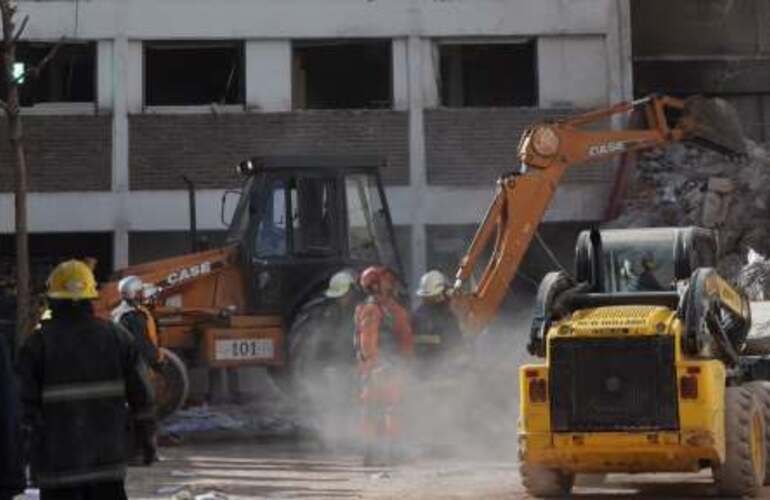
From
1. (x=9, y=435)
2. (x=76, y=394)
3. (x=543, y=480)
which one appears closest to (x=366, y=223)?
(x=543, y=480)

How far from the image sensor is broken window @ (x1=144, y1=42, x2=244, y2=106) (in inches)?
826

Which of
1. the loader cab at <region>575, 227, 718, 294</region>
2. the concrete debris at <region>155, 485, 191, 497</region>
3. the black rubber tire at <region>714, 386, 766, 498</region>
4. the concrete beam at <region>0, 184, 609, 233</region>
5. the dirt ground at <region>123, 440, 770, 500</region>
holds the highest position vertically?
the concrete beam at <region>0, 184, 609, 233</region>

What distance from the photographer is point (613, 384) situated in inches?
373

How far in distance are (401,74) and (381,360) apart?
926cm

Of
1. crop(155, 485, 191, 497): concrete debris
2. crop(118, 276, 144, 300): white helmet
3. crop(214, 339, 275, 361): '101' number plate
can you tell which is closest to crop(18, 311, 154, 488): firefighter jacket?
crop(155, 485, 191, 497): concrete debris

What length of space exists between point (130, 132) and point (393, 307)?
9028mm

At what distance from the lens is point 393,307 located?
41.1ft

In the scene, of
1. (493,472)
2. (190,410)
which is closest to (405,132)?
(190,410)

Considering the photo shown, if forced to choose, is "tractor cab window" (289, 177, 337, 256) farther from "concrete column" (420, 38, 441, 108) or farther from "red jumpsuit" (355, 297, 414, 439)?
"concrete column" (420, 38, 441, 108)

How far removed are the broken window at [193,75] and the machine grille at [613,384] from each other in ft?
40.2

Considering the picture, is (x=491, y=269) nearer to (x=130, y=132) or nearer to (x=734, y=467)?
(x=734, y=467)

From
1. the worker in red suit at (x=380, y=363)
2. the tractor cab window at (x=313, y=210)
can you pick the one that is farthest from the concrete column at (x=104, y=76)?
the worker in red suit at (x=380, y=363)

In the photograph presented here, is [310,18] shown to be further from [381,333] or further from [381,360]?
[381,360]

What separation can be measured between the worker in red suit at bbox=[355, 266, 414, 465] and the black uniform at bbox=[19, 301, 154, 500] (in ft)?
19.6
